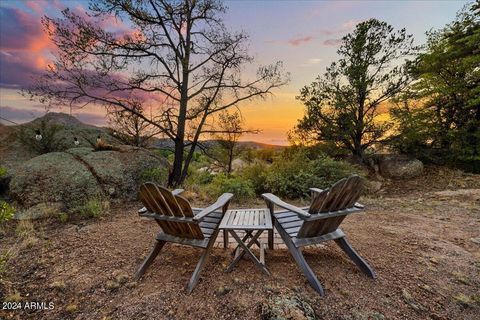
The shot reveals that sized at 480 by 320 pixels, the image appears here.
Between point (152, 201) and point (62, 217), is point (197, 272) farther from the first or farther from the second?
point (62, 217)

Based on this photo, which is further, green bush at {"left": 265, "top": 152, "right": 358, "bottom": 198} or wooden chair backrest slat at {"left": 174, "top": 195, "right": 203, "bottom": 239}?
green bush at {"left": 265, "top": 152, "right": 358, "bottom": 198}

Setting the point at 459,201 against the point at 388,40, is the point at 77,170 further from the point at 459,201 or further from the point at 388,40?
the point at 388,40

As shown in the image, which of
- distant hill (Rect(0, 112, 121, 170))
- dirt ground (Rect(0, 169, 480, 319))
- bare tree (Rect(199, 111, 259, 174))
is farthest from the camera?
bare tree (Rect(199, 111, 259, 174))

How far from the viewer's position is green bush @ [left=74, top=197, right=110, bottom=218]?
455 centimetres

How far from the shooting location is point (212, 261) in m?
2.85

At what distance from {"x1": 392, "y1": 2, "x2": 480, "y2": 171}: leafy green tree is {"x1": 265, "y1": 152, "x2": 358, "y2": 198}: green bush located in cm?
369

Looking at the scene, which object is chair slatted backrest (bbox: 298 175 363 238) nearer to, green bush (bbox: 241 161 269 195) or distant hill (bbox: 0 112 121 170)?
green bush (bbox: 241 161 269 195)

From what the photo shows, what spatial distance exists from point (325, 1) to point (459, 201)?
18.3 ft

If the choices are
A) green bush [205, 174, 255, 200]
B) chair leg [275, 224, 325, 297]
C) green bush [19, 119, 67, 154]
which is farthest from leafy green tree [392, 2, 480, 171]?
green bush [19, 119, 67, 154]

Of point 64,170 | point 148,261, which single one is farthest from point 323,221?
point 64,170

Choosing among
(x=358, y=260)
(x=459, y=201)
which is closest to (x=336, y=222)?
(x=358, y=260)

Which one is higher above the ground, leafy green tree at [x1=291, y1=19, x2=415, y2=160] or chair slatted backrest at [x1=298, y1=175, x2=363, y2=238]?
leafy green tree at [x1=291, y1=19, x2=415, y2=160]

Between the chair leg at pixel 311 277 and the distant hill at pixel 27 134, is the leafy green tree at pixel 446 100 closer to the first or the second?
the distant hill at pixel 27 134

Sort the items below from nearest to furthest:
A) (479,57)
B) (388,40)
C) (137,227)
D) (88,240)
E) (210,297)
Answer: (210,297) < (88,240) < (137,227) < (479,57) < (388,40)
